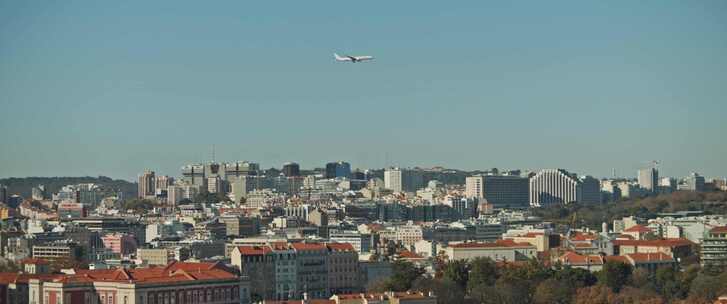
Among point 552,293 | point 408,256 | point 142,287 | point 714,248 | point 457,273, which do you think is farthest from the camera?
point 714,248

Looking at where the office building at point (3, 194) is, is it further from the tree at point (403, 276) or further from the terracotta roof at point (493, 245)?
the tree at point (403, 276)

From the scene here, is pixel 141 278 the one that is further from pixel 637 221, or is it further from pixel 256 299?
pixel 637 221

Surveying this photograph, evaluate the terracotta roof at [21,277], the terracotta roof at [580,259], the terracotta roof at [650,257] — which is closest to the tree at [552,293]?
the terracotta roof at [580,259]

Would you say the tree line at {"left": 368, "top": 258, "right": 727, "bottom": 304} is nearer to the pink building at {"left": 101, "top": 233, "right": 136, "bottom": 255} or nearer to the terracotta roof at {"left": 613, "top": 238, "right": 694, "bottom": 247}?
the terracotta roof at {"left": 613, "top": 238, "right": 694, "bottom": 247}

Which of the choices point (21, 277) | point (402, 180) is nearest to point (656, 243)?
point (21, 277)

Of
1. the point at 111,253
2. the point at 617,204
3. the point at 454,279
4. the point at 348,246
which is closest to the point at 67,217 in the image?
the point at 111,253

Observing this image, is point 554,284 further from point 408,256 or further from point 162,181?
point 162,181
